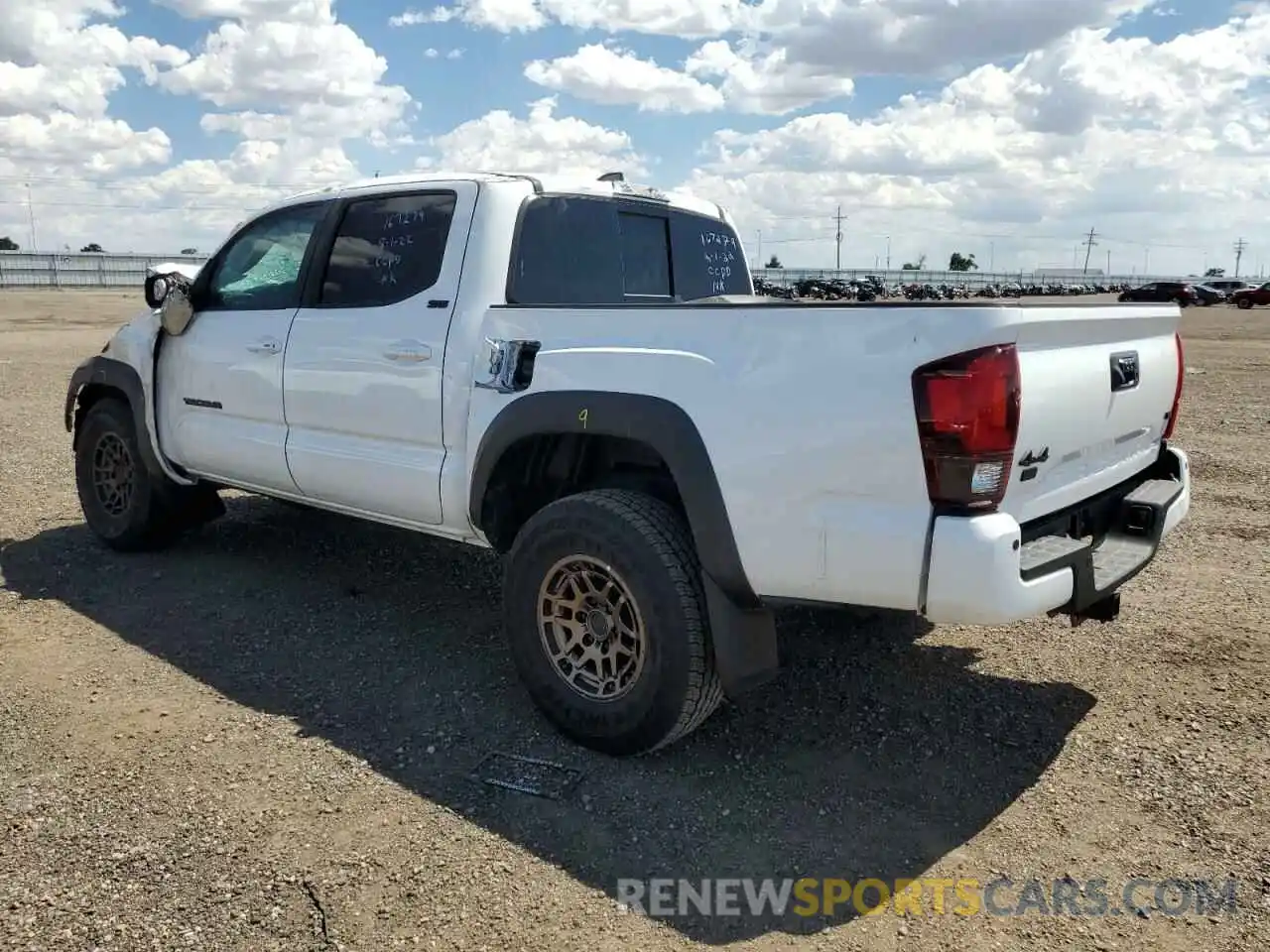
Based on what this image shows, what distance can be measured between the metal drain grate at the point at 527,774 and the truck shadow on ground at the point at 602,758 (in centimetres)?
4

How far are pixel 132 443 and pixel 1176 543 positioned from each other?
6.08 metres

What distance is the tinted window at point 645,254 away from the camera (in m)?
4.52

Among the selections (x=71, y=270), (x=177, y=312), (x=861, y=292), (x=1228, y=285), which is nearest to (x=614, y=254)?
(x=177, y=312)

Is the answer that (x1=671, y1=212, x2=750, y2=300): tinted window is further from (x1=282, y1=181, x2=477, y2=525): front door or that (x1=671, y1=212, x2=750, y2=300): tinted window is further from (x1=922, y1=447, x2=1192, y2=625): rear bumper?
(x1=922, y1=447, x2=1192, y2=625): rear bumper

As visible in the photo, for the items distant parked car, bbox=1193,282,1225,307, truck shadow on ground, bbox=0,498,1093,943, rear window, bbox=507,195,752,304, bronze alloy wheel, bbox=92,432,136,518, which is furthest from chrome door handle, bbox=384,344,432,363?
distant parked car, bbox=1193,282,1225,307

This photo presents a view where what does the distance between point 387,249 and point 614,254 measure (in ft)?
3.21

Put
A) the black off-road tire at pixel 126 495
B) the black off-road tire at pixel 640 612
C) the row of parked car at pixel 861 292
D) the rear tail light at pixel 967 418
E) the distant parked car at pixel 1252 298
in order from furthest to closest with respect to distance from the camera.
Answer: the distant parked car at pixel 1252 298, the row of parked car at pixel 861 292, the black off-road tire at pixel 126 495, the black off-road tire at pixel 640 612, the rear tail light at pixel 967 418

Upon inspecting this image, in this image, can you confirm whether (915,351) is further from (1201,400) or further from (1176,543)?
(1201,400)

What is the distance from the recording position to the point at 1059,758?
3504mm

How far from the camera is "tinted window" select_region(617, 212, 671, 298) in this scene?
14.8 feet

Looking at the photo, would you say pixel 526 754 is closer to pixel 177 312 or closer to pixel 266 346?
pixel 266 346

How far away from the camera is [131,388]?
546 centimetres

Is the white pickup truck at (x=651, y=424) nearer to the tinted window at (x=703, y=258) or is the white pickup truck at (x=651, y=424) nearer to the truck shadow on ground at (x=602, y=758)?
the tinted window at (x=703, y=258)

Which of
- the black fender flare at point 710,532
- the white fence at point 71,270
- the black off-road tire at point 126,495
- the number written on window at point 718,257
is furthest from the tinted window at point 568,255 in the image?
the white fence at point 71,270
